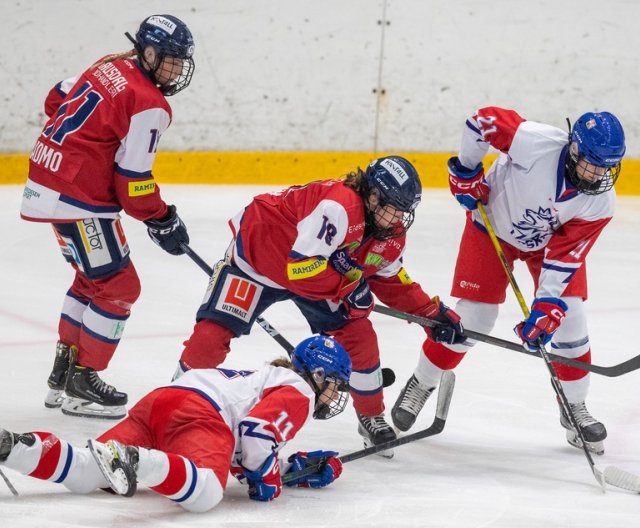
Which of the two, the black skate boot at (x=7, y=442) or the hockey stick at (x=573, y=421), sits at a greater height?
the black skate boot at (x=7, y=442)

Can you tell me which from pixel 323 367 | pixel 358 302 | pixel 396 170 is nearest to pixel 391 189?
pixel 396 170

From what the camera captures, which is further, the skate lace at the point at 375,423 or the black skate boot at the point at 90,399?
the black skate boot at the point at 90,399

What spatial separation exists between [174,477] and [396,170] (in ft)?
3.53

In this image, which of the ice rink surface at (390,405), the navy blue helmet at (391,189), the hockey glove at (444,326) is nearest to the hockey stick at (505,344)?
the hockey glove at (444,326)

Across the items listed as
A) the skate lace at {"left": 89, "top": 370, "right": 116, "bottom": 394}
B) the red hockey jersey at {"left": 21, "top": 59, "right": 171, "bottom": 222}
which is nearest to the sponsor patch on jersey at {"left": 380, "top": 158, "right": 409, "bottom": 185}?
the red hockey jersey at {"left": 21, "top": 59, "right": 171, "bottom": 222}

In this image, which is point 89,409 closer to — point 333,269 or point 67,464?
point 333,269

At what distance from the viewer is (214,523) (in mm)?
2496

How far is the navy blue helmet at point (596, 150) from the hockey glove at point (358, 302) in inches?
28.3

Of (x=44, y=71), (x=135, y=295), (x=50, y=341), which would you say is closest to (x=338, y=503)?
(x=135, y=295)

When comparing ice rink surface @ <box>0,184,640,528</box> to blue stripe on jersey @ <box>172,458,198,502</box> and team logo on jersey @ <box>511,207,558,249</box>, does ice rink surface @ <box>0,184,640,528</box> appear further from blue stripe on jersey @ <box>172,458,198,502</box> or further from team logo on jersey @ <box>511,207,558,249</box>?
team logo on jersey @ <box>511,207,558,249</box>

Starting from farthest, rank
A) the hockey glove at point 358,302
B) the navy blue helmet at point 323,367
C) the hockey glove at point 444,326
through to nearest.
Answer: the hockey glove at point 444,326, the hockey glove at point 358,302, the navy blue helmet at point 323,367

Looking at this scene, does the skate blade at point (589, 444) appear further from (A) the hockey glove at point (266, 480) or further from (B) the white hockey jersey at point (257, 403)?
(A) the hockey glove at point (266, 480)

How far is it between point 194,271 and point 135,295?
5.91ft

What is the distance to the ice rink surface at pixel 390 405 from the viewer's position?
2650 millimetres
